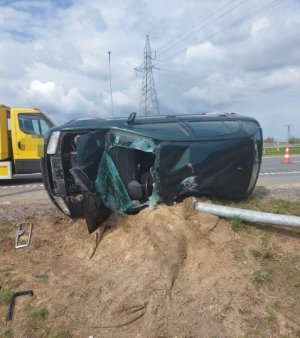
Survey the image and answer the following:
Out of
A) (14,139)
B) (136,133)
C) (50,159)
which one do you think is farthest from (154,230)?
(14,139)

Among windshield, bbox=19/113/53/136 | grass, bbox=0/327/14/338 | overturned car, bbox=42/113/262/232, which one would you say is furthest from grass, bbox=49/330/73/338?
windshield, bbox=19/113/53/136

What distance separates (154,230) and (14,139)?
9.09 meters

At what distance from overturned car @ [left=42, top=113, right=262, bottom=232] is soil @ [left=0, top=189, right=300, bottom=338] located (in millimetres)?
268

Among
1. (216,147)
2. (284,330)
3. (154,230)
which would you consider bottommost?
(284,330)

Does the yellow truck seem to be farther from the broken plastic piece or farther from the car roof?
the car roof

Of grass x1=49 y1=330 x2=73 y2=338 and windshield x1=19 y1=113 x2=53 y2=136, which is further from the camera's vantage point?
windshield x1=19 y1=113 x2=53 y2=136

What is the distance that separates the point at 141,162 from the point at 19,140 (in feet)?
26.8

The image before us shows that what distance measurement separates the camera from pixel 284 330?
4074 mm

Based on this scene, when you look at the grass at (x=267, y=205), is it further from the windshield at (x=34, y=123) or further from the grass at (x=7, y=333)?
the windshield at (x=34, y=123)

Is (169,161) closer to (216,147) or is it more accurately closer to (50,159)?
(216,147)

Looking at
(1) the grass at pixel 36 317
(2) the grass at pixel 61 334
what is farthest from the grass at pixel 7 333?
(2) the grass at pixel 61 334

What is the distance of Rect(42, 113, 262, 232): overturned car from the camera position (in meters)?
5.45

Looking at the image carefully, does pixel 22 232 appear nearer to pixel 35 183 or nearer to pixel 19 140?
pixel 19 140

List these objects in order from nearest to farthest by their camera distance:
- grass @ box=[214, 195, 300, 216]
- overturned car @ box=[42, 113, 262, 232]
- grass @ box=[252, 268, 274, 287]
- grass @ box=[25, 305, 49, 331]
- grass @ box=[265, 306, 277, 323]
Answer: grass @ box=[265, 306, 277, 323] < grass @ box=[25, 305, 49, 331] < grass @ box=[252, 268, 274, 287] < overturned car @ box=[42, 113, 262, 232] < grass @ box=[214, 195, 300, 216]
